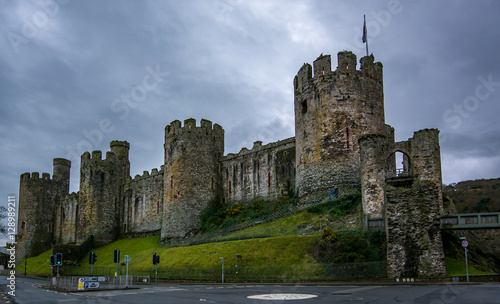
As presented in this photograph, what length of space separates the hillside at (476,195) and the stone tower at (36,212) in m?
59.9

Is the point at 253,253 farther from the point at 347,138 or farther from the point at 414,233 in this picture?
the point at 347,138

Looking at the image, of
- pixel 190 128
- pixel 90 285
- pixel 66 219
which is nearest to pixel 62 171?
pixel 66 219

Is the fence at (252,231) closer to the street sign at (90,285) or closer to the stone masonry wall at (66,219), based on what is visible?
the street sign at (90,285)

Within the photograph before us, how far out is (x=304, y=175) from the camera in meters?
44.5

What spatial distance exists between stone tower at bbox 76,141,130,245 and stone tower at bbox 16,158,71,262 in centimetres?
1732

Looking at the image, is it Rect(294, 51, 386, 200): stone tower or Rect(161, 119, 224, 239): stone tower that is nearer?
Rect(294, 51, 386, 200): stone tower

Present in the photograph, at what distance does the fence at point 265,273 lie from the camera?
2883cm

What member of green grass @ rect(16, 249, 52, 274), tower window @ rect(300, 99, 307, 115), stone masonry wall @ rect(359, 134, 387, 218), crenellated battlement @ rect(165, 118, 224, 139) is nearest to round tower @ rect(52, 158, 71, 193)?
green grass @ rect(16, 249, 52, 274)

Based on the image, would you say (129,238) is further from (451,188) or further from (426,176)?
(451,188)

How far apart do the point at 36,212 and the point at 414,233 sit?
68.0 metres

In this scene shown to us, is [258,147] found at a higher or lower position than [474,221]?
higher

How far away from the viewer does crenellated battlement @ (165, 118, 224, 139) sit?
54812 millimetres

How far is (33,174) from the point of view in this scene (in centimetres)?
8106

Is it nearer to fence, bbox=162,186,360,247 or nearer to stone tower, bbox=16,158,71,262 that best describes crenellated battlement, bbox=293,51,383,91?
fence, bbox=162,186,360,247
